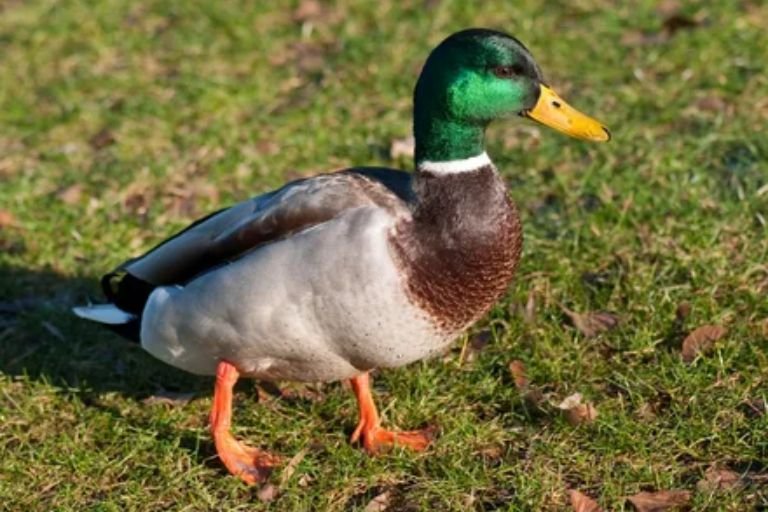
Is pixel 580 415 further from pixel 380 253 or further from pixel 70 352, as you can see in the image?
pixel 70 352

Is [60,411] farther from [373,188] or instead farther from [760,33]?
[760,33]

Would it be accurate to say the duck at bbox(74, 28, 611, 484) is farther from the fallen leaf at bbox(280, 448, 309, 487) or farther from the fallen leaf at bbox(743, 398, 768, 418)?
the fallen leaf at bbox(743, 398, 768, 418)

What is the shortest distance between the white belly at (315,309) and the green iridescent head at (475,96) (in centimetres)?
33

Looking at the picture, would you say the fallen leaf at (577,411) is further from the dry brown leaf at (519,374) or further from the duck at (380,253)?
the duck at (380,253)

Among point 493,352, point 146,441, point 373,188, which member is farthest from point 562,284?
point 146,441

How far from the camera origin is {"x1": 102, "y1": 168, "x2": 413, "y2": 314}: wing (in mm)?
3812

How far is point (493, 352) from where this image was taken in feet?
14.9

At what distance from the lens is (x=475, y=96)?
3.79 m

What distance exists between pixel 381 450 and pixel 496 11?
143 inches

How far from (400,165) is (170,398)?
6.15ft

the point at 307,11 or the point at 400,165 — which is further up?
the point at 307,11

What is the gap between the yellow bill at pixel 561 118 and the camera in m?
3.90

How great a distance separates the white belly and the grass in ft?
1.15

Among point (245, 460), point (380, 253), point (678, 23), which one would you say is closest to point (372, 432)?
point (245, 460)
